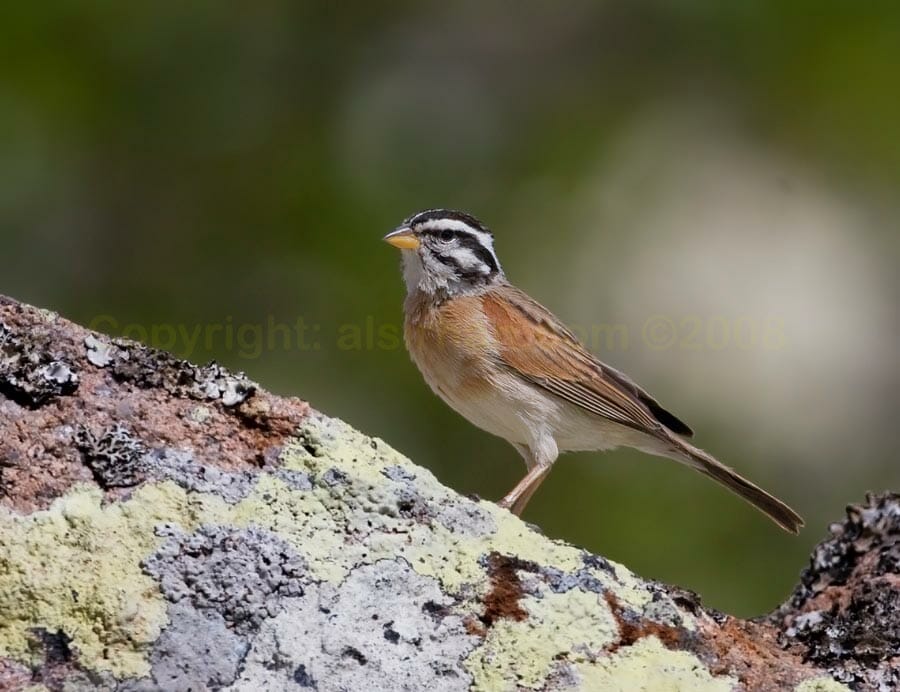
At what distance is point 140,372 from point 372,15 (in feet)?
22.6

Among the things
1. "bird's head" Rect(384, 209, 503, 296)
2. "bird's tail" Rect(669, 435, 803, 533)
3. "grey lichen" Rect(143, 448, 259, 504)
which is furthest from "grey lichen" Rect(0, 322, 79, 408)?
"bird's tail" Rect(669, 435, 803, 533)

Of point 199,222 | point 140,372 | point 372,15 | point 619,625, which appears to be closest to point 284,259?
point 199,222

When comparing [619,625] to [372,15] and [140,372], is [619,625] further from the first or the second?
[372,15]

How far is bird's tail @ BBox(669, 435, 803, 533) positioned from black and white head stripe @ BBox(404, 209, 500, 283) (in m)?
1.47

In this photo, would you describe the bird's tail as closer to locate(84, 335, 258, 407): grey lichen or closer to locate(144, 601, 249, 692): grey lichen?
locate(84, 335, 258, 407): grey lichen

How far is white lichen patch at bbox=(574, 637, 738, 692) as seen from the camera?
3.61 m

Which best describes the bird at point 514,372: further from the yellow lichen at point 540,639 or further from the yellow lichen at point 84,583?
the yellow lichen at point 84,583

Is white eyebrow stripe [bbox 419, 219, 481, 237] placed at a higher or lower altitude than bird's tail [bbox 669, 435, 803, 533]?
higher

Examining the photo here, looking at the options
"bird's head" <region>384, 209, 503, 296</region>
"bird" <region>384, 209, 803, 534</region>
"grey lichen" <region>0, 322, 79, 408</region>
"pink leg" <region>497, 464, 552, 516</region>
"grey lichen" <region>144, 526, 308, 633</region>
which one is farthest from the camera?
"bird's head" <region>384, 209, 503, 296</region>

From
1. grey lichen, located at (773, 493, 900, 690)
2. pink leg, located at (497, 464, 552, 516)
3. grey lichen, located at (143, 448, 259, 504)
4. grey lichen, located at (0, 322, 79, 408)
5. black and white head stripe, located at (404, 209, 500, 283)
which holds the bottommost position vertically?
grey lichen, located at (143, 448, 259, 504)

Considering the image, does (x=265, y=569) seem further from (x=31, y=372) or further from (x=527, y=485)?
(x=527, y=485)

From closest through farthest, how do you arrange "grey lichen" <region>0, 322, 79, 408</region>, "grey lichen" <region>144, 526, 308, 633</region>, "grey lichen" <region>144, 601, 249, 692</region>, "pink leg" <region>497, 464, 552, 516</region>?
"grey lichen" <region>144, 601, 249, 692</region>
"grey lichen" <region>144, 526, 308, 633</region>
"grey lichen" <region>0, 322, 79, 408</region>
"pink leg" <region>497, 464, 552, 516</region>

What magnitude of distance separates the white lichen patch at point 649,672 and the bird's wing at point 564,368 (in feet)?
10.1

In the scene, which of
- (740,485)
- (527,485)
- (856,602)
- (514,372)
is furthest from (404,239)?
(856,602)
